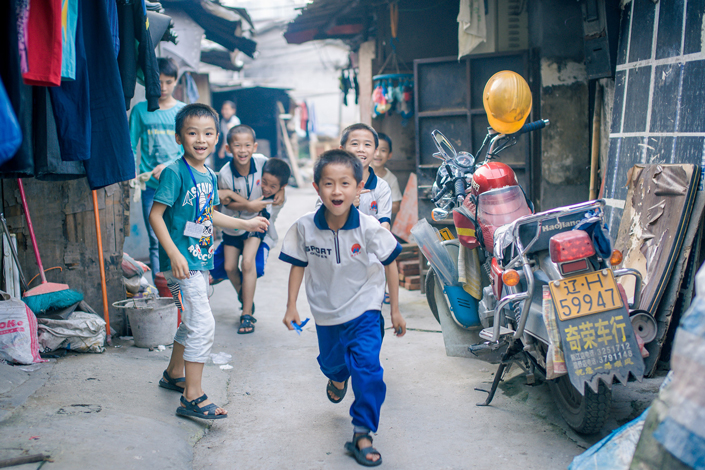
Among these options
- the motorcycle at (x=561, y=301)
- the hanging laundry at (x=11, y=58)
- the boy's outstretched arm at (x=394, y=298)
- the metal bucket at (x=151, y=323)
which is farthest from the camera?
the metal bucket at (x=151, y=323)

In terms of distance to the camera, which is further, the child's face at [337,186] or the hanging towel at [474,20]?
the hanging towel at [474,20]

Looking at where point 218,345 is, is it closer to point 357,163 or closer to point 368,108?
point 357,163

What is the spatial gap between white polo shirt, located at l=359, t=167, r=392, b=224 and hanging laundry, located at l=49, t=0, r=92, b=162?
2165 mm

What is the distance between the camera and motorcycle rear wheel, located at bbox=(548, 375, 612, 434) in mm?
2787

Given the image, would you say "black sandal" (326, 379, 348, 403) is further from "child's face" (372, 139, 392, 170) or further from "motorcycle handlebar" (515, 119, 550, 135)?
"child's face" (372, 139, 392, 170)

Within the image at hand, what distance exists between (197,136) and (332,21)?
6529 millimetres

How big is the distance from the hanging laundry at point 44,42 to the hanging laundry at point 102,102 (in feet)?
1.74

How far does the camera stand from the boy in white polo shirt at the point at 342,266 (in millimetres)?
2992

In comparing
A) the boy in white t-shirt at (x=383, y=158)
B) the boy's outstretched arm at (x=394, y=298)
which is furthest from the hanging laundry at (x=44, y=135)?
the boy in white t-shirt at (x=383, y=158)

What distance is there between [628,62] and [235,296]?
451 cm

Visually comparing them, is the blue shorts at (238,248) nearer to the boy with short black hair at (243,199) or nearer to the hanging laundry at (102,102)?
the boy with short black hair at (243,199)

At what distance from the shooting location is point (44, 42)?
7.36 feet

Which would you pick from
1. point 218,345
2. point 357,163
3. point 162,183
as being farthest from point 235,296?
point 357,163

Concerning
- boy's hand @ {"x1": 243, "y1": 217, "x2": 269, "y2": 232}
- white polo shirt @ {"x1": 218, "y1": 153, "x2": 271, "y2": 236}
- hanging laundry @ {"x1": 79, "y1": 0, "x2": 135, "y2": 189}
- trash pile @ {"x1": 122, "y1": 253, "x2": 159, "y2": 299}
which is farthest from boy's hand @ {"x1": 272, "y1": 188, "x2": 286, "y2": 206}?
hanging laundry @ {"x1": 79, "y1": 0, "x2": 135, "y2": 189}
